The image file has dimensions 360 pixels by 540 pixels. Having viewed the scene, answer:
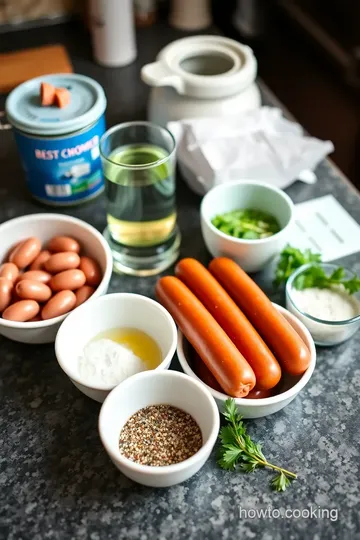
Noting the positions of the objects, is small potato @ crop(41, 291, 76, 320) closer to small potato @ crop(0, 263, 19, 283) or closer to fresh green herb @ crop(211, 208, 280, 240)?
small potato @ crop(0, 263, 19, 283)

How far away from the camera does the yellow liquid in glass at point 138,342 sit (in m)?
0.80

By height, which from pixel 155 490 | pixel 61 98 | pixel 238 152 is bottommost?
pixel 155 490

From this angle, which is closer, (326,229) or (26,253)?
(26,253)

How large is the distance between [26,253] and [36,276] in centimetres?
5

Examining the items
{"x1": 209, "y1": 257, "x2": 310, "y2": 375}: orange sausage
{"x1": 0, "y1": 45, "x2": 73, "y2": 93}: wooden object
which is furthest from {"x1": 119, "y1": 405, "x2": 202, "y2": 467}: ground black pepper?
{"x1": 0, "y1": 45, "x2": 73, "y2": 93}: wooden object

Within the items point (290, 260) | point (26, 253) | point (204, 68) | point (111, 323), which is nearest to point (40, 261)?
point (26, 253)

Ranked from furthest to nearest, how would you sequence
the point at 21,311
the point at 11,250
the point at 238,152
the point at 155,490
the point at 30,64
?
1. the point at 30,64
2. the point at 238,152
3. the point at 11,250
4. the point at 21,311
5. the point at 155,490

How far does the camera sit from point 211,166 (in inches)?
39.6

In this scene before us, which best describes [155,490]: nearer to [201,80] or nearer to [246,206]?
[246,206]

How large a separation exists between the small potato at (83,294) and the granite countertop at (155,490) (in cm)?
8

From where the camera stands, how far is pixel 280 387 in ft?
2.56

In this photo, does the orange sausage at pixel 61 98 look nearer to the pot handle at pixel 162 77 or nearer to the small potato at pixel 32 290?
the pot handle at pixel 162 77

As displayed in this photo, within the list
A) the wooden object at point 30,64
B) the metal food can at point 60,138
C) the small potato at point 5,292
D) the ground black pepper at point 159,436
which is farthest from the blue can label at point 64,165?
the ground black pepper at point 159,436

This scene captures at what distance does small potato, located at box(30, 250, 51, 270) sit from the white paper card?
0.38m
